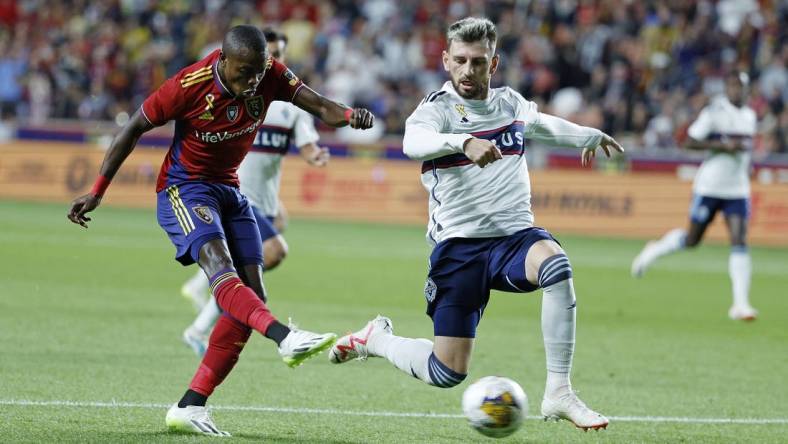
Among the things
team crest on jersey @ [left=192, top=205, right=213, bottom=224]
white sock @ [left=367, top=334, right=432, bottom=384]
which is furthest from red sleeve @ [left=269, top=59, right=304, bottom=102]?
white sock @ [left=367, top=334, right=432, bottom=384]

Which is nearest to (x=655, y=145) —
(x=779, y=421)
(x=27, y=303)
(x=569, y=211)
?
(x=569, y=211)

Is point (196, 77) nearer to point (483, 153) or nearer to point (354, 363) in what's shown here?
point (483, 153)

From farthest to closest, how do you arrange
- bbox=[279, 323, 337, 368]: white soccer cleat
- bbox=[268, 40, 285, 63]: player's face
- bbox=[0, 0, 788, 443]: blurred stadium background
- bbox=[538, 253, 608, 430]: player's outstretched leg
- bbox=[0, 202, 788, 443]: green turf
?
bbox=[268, 40, 285, 63]: player's face → bbox=[0, 0, 788, 443]: blurred stadium background → bbox=[0, 202, 788, 443]: green turf → bbox=[538, 253, 608, 430]: player's outstretched leg → bbox=[279, 323, 337, 368]: white soccer cleat

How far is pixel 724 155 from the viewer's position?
43.7ft

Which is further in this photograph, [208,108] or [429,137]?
[208,108]

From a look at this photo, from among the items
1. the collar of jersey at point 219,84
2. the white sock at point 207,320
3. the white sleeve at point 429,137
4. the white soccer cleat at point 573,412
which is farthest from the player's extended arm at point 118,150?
the white sock at point 207,320

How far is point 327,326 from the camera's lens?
11.3 m

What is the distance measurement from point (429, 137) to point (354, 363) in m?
3.85

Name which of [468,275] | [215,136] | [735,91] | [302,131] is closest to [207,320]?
[302,131]

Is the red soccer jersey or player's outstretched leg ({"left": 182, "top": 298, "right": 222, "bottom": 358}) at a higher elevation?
the red soccer jersey

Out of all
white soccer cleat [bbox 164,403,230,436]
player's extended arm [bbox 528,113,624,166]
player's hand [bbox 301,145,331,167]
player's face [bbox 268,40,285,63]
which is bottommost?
white soccer cleat [bbox 164,403,230,436]

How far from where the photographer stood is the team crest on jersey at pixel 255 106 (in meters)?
6.83

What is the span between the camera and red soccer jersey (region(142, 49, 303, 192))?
667 centimetres

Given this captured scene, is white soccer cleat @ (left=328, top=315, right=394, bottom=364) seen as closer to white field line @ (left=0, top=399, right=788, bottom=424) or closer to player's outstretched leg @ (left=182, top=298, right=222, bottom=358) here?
white field line @ (left=0, top=399, right=788, bottom=424)
